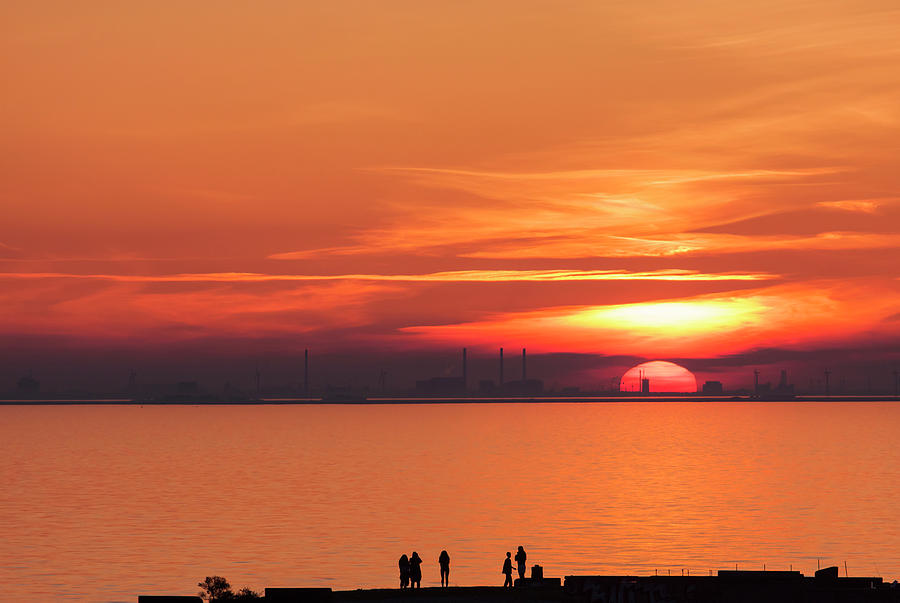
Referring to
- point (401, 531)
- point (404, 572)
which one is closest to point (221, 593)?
point (404, 572)

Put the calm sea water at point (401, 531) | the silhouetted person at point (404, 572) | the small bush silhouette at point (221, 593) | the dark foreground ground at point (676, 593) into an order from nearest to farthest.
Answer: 1. the dark foreground ground at point (676, 593)
2. the small bush silhouette at point (221, 593)
3. the silhouetted person at point (404, 572)
4. the calm sea water at point (401, 531)

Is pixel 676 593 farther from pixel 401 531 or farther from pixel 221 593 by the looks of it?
pixel 401 531

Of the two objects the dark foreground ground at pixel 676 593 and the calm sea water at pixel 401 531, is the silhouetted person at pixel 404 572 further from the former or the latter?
the calm sea water at pixel 401 531

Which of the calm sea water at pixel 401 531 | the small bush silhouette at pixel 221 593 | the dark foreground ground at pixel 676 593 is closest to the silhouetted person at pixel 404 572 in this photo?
the dark foreground ground at pixel 676 593

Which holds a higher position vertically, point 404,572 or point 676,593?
point 404,572

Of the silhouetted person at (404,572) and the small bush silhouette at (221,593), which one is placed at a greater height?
the silhouetted person at (404,572)

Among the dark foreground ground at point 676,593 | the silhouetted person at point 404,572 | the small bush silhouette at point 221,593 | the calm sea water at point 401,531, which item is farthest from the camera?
the calm sea water at point 401,531

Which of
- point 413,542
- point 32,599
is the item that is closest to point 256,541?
point 413,542

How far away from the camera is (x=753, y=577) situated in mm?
67875

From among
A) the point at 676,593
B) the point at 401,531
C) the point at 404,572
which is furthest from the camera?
the point at 401,531

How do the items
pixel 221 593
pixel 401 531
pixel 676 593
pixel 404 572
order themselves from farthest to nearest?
Result: pixel 401 531
pixel 404 572
pixel 221 593
pixel 676 593

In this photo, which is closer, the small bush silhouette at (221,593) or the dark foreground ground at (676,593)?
the dark foreground ground at (676,593)

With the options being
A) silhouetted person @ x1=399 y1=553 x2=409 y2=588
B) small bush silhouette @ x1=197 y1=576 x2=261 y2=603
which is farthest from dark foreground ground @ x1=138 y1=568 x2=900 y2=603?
silhouetted person @ x1=399 y1=553 x2=409 y2=588

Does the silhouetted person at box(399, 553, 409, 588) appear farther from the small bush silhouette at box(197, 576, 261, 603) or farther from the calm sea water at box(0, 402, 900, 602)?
the calm sea water at box(0, 402, 900, 602)
